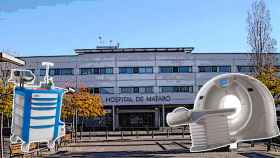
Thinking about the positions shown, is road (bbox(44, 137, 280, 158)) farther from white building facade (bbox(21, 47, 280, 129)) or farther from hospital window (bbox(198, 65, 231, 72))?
hospital window (bbox(198, 65, 231, 72))

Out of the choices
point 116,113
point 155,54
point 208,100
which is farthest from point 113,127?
point 208,100

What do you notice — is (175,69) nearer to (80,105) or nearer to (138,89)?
(138,89)

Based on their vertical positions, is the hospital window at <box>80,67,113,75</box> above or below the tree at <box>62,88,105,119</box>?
above

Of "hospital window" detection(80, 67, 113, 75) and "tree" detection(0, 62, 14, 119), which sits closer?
"tree" detection(0, 62, 14, 119)

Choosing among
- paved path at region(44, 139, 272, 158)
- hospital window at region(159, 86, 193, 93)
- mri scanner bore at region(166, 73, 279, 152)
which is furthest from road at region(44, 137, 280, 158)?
hospital window at region(159, 86, 193, 93)

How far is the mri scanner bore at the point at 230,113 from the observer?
549 cm

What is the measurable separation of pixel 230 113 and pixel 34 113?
2749 millimetres

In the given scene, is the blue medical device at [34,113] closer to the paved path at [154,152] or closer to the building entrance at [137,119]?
the paved path at [154,152]

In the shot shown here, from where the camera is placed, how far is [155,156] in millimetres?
23047

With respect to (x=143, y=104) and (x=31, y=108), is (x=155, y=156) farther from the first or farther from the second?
(x=143, y=104)

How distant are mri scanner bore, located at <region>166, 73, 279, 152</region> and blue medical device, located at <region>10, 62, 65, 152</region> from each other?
1.70 m

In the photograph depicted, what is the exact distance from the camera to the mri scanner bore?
5488mm

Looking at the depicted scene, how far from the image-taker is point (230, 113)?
558 cm

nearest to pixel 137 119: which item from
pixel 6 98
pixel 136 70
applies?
pixel 136 70
